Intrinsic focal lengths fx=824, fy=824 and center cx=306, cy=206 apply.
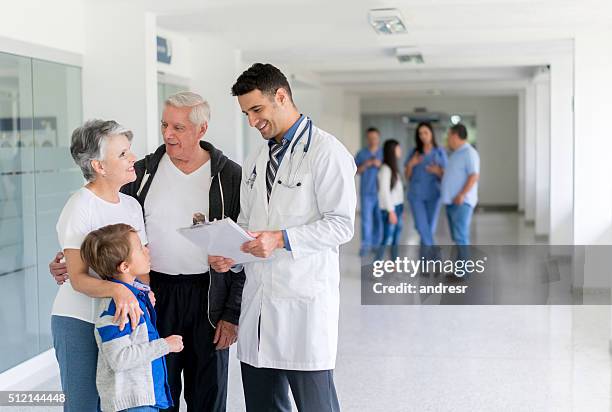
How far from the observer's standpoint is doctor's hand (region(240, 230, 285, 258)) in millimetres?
2680

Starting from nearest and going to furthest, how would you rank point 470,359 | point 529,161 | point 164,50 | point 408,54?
point 470,359 < point 164,50 < point 408,54 < point 529,161

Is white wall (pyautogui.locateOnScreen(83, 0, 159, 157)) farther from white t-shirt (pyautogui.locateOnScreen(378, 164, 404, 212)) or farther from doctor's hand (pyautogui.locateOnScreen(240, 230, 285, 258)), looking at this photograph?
white t-shirt (pyautogui.locateOnScreen(378, 164, 404, 212))

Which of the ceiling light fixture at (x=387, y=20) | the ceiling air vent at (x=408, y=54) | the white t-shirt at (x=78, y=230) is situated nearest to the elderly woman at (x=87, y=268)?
the white t-shirt at (x=78, y=230)

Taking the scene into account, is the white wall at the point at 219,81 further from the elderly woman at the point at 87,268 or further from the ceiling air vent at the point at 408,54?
the elderly woman at the point at 87,268

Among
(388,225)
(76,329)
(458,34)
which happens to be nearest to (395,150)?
(388,225)

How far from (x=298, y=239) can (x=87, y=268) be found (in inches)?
27.5

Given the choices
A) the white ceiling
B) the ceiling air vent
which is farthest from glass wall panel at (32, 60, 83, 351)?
the ceiling air vent

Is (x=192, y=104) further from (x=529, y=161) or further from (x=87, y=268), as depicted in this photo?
(x=529, y=161)

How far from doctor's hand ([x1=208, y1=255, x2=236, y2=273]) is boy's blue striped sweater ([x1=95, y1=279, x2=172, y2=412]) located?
12.5 inches

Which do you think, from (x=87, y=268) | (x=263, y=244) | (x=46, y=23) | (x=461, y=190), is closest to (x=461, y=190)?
(x=461, y=190)

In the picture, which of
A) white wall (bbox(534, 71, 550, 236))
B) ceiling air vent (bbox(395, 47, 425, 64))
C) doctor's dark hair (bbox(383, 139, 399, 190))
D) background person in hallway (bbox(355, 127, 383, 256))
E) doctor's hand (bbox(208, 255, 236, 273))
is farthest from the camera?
white wall (bbox(534, 71, 550, 236))

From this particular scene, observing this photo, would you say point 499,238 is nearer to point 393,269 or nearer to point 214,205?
point 393,269

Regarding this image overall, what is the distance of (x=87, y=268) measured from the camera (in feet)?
8.87

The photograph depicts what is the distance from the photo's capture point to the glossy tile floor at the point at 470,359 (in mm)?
4781
